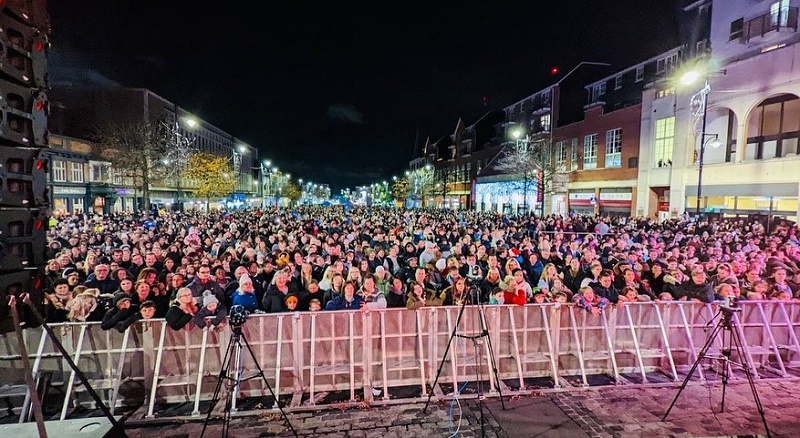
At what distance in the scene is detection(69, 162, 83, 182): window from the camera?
35.5m

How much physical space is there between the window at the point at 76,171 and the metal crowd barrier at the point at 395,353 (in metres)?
38.9

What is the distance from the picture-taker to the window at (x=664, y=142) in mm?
28750

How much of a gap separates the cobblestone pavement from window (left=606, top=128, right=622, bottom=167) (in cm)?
3220

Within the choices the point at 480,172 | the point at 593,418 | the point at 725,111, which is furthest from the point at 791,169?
the point at 480,172

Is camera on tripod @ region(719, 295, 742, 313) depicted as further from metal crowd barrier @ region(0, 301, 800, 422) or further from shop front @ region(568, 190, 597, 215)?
shop front @ region(568, 190, 597, 215)

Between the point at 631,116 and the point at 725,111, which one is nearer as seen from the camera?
the point at 725,111

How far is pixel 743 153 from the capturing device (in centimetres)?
2316

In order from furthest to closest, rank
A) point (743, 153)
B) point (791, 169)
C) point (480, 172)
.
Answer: point (480, 172)
point (743, 153)
point (791, 169)

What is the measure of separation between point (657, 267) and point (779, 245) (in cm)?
783

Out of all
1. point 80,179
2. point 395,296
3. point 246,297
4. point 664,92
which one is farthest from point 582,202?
point 80,179

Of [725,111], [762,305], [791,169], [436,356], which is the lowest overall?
[436,356]

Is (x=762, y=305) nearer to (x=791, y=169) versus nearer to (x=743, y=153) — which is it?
(x=791, y=169)

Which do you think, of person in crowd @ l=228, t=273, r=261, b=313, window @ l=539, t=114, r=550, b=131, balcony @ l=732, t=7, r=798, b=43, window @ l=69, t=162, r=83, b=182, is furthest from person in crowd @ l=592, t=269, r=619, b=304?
window @ l=69, t=162, r=83, b=182

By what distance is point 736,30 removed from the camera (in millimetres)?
25062
